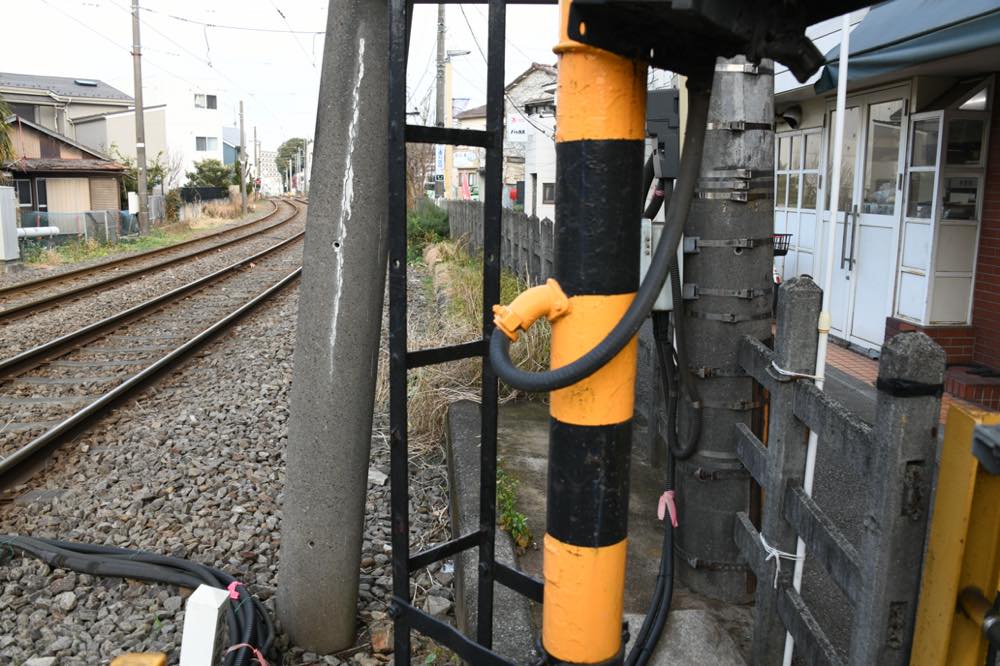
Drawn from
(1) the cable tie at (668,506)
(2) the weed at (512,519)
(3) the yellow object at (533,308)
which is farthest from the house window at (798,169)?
(3) the yellow object at (533,308)

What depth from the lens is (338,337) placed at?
3.23 m

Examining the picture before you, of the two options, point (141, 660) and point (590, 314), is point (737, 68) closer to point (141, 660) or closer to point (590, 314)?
point (590, 314)

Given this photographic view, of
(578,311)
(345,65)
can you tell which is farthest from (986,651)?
(345,65)

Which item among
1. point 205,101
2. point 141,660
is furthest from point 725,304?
point 205,101

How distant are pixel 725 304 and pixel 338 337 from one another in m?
1.48

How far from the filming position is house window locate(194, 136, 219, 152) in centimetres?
6962

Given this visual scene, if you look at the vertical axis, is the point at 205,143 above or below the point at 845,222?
above

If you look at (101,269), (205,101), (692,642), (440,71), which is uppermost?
(205,101)

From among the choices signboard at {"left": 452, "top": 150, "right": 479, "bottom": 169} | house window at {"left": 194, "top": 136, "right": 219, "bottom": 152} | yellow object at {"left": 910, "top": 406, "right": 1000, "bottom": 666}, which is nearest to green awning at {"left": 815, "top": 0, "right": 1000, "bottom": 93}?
yellow object at {"left": 910, "top": 406, "right": 1000, "bottom": 666}

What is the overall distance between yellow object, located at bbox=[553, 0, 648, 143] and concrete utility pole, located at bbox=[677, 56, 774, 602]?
1.48 meters

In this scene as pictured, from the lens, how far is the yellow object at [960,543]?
1601 millimetres

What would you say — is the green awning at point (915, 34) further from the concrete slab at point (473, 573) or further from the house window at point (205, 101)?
the house window at point (205, 101)

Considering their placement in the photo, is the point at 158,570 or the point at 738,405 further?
the point at 158,570

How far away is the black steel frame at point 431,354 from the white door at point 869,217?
20.4ft
